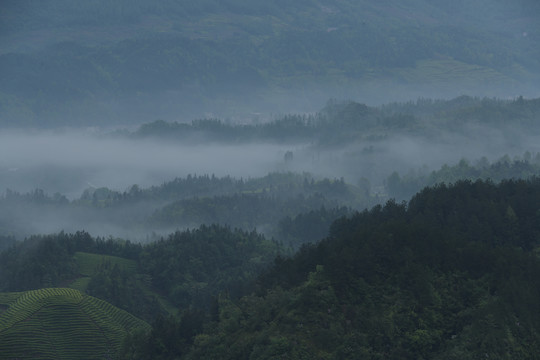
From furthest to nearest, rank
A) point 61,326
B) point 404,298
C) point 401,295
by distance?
point 61,326 < point 401,295 < point 404,298

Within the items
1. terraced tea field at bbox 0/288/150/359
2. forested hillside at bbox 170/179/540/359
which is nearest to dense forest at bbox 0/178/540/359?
forested hillside at bbox 170/179/540/359

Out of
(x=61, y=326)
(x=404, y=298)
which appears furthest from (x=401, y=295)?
(x=61, y=326)

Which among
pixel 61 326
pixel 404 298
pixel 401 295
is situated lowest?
pixel 61 326

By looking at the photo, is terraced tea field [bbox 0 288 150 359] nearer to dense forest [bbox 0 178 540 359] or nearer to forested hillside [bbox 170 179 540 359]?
dense forest [bbox 0 178 540 359]

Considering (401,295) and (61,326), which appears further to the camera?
(61,326)

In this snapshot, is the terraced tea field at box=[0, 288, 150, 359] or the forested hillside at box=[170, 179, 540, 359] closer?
the forested hillside at box=[170, 179, 540, 359]

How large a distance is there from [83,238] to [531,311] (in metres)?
104

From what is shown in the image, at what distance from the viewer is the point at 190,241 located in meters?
140

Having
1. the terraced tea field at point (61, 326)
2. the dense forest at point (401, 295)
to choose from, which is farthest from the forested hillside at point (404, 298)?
the terraced tea field at point (61, 326)

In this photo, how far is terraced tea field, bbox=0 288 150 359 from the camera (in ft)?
293

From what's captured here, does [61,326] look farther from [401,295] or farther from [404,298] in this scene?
[404,298]

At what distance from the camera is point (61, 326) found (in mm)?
94812

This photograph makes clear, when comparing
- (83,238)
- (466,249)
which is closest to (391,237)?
(466,249)

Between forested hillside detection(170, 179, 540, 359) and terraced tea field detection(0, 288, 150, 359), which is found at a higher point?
forested hillside detection(170, 179, 540, 359)
